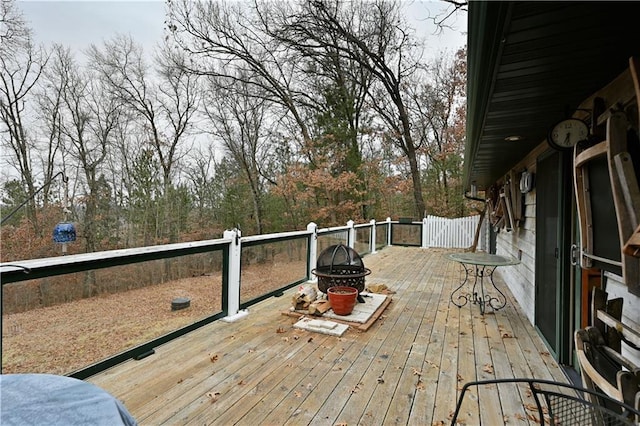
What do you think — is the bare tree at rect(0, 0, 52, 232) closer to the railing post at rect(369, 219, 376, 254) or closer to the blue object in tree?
the blue object in tree

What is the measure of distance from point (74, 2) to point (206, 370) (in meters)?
8.65

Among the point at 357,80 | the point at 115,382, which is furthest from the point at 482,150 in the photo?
the point at 357,80

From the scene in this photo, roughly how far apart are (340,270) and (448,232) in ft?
26.3

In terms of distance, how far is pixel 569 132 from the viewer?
225 cm

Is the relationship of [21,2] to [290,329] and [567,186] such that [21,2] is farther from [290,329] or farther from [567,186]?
[567,186]

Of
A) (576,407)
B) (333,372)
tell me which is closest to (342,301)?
(333,372)

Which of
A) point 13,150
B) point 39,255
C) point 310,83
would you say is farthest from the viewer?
point 310,83

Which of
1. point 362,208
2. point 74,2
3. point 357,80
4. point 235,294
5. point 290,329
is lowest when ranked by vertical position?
point 290,329

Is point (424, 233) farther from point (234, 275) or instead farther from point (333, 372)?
point (333, 372)

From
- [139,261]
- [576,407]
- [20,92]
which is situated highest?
[20,92]

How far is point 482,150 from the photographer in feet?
12.6

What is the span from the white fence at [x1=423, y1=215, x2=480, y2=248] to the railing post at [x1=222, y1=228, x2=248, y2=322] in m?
8.80

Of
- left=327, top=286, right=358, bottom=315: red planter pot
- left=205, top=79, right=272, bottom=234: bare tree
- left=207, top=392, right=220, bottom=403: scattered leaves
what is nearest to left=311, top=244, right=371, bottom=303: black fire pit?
left=327, top=286, right=358, bottom=315: red planter pot

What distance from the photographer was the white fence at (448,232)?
1080 cm
